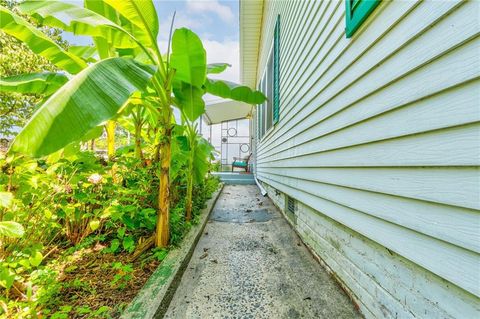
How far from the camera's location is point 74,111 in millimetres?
960

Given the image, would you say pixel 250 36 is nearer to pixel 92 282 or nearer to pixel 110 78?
pixel 110 78

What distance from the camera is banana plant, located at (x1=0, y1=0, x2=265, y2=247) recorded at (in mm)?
930

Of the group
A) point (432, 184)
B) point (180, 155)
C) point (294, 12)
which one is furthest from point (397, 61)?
point (294, 12)

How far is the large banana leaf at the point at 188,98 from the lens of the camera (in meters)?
2.43

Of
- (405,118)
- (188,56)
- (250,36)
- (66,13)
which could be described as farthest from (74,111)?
(250,36)

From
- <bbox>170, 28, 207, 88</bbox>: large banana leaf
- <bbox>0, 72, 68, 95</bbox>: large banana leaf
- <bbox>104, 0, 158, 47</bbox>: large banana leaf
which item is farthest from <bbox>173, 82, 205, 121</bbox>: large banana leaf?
<bbox>0, 72, 68, 95</bbox>: large banana leaf

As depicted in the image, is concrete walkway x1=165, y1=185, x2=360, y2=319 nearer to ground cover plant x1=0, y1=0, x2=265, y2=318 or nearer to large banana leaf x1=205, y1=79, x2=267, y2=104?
ground cover plant x1=0, y1=0, x2=265, y2=318

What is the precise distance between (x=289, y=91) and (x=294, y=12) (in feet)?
3.89

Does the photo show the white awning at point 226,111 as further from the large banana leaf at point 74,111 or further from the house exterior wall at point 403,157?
the large banana leaf at point 74,111

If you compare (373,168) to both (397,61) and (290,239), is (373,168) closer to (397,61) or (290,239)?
(397,61)

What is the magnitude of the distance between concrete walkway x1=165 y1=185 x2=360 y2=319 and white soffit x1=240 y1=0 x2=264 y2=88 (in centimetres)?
696

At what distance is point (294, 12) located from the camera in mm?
3518

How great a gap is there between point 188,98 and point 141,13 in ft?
2.88

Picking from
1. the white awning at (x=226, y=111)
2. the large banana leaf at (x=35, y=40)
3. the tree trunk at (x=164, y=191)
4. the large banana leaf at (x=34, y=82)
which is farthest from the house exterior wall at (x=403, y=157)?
the white awning at (x=226, y=111)
